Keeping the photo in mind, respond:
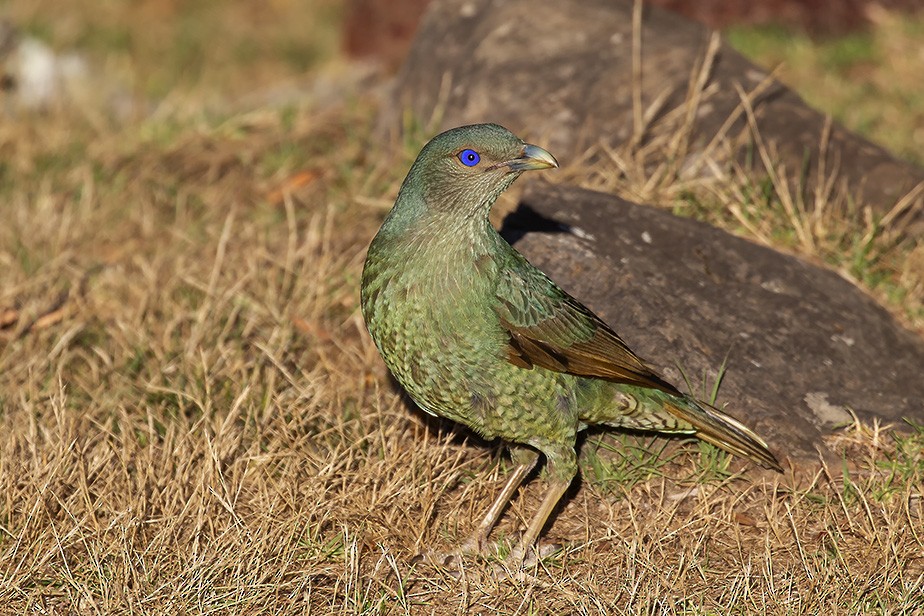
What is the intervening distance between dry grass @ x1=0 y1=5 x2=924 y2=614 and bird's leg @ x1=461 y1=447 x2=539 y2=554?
0.09 meters

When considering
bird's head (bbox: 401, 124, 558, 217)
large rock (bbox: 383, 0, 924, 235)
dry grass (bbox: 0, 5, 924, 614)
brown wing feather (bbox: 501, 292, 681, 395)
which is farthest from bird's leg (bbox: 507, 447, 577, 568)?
large rock (bbox: 383, 0, 924, 235)

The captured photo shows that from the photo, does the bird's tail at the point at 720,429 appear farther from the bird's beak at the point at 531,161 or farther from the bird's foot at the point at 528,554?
the bird's beak at the point at 531,161

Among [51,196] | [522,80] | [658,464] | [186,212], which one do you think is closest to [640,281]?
[658,464]

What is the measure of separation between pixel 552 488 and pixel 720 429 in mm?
708

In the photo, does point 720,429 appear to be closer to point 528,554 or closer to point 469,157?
point 528,554

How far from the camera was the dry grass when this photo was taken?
12.7 ft

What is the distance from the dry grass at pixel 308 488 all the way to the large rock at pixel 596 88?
0.62 m

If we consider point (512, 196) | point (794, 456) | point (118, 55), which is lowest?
point (118, 55)

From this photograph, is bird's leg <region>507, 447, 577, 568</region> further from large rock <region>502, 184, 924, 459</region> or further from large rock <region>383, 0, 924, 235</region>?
large rock <region>383, 0, 924, 235</region>

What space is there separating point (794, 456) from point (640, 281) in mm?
997

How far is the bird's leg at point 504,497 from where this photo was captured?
4.22 metres

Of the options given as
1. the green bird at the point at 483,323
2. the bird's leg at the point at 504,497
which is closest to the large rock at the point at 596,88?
the green bird at the point at 483,323

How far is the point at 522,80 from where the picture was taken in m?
6.61

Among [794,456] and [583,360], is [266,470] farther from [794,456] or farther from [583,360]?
[794,456]
